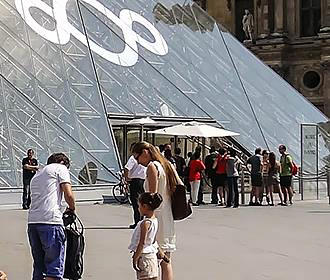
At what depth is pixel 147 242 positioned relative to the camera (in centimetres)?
704

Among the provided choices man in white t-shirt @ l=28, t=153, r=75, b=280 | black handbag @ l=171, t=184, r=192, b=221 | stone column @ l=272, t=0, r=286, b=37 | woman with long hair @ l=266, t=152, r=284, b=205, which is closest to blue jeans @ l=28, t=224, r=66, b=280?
man in white t-shirt @ l=28, t=153, r=75, b=280

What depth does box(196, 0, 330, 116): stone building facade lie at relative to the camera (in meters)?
45.3

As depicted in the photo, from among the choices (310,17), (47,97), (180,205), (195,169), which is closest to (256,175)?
(195,169)

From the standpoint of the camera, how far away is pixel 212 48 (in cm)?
2595

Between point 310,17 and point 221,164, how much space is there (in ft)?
99.0

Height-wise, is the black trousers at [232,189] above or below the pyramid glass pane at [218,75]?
below

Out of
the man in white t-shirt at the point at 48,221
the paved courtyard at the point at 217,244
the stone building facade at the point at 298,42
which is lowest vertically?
the paved courtyard at the point at 217,244

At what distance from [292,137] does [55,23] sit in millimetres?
7760

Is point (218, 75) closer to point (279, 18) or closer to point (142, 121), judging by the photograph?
point (142, 121)

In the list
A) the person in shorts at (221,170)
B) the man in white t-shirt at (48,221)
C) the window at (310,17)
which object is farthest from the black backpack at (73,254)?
the window at (310,17)

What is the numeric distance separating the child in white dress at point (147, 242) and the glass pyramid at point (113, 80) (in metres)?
10.9

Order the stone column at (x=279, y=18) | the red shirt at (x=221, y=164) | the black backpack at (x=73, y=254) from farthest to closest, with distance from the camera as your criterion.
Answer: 1. the stone column at (x=279, y=18)
2. the red shirt at (x=221, y=164)
3. the black backpack at (x=73, y=254)

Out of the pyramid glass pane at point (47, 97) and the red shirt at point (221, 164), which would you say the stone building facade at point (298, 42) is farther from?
the red shirt at point (221, 164)

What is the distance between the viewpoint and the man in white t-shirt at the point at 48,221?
24.4 feet
